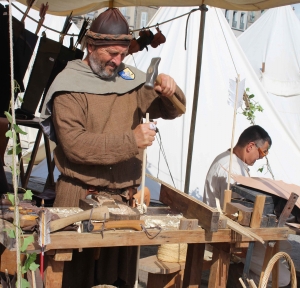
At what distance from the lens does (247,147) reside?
3514mm

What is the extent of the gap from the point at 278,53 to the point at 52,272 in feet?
32.5

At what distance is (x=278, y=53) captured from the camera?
36.3 ft

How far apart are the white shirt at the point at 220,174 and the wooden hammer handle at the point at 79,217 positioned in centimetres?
147

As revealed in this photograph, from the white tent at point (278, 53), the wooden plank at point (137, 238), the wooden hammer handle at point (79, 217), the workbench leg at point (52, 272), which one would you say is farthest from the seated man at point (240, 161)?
the white tent at point (278, 53)

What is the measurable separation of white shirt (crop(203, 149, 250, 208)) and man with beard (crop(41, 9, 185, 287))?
0.94 m

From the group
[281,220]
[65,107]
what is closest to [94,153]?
[65,107]

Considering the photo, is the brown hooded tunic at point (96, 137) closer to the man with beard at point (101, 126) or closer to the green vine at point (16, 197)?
the man with beard at point (101, 126)

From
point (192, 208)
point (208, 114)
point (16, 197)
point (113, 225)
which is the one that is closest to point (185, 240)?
point (192, 208)

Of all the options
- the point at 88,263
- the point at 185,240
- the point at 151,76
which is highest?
the point at 151,76

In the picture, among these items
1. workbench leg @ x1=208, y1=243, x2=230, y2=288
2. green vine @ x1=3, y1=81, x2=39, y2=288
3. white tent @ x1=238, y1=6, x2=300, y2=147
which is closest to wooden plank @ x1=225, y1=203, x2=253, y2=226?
workbench leg @ x1=208, y1=243, x2=230, y2=288

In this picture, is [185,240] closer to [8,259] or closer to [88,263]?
[88,263]

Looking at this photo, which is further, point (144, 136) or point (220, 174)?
point (220, 174)

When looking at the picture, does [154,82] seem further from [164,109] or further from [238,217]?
[238,217]

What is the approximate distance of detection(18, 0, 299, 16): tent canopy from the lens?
156 inches
